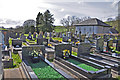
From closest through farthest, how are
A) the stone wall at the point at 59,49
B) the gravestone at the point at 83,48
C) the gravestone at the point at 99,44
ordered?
1. the stone wall at the point at 59,49
2. the gravestone at the point at 83,48
3. the gravestone at the point at 99,44

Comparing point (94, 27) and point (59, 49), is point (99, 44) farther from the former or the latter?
point (94, 27)

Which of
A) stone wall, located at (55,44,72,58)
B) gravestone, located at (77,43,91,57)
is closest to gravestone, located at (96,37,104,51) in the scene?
gravestone, located at (77,43,91,57)

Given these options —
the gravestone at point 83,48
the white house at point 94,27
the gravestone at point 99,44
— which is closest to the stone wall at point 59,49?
the gravestone at point 83,48

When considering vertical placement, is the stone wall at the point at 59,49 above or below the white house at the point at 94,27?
below

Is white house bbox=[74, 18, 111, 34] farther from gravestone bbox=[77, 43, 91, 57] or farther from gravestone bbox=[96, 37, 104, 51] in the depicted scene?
gravestone bbox=[77, 43, 91, 57]

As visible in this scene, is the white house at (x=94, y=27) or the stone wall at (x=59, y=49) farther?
the white house at (x=94, y=27)

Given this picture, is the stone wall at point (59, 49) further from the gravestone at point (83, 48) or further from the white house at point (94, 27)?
the white house at point (94, 27)

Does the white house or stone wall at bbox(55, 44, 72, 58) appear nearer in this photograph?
stone wall at bbox(55, 44, 72, 58)

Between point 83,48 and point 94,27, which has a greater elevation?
point 94,27

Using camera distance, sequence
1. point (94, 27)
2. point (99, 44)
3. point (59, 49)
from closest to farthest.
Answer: point (59, 49) → point (99, 44) → point (94, 27)

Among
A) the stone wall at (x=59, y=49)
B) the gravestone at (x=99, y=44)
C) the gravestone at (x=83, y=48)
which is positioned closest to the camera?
the stone wall at (x=59, y=49)

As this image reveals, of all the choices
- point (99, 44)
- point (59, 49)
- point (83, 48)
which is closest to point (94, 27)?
point (99, 44)

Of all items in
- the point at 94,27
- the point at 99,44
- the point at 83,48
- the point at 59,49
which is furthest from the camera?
the point at 94,27

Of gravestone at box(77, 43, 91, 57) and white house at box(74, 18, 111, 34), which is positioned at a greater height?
white house at box(74, 18, 111, 34)
